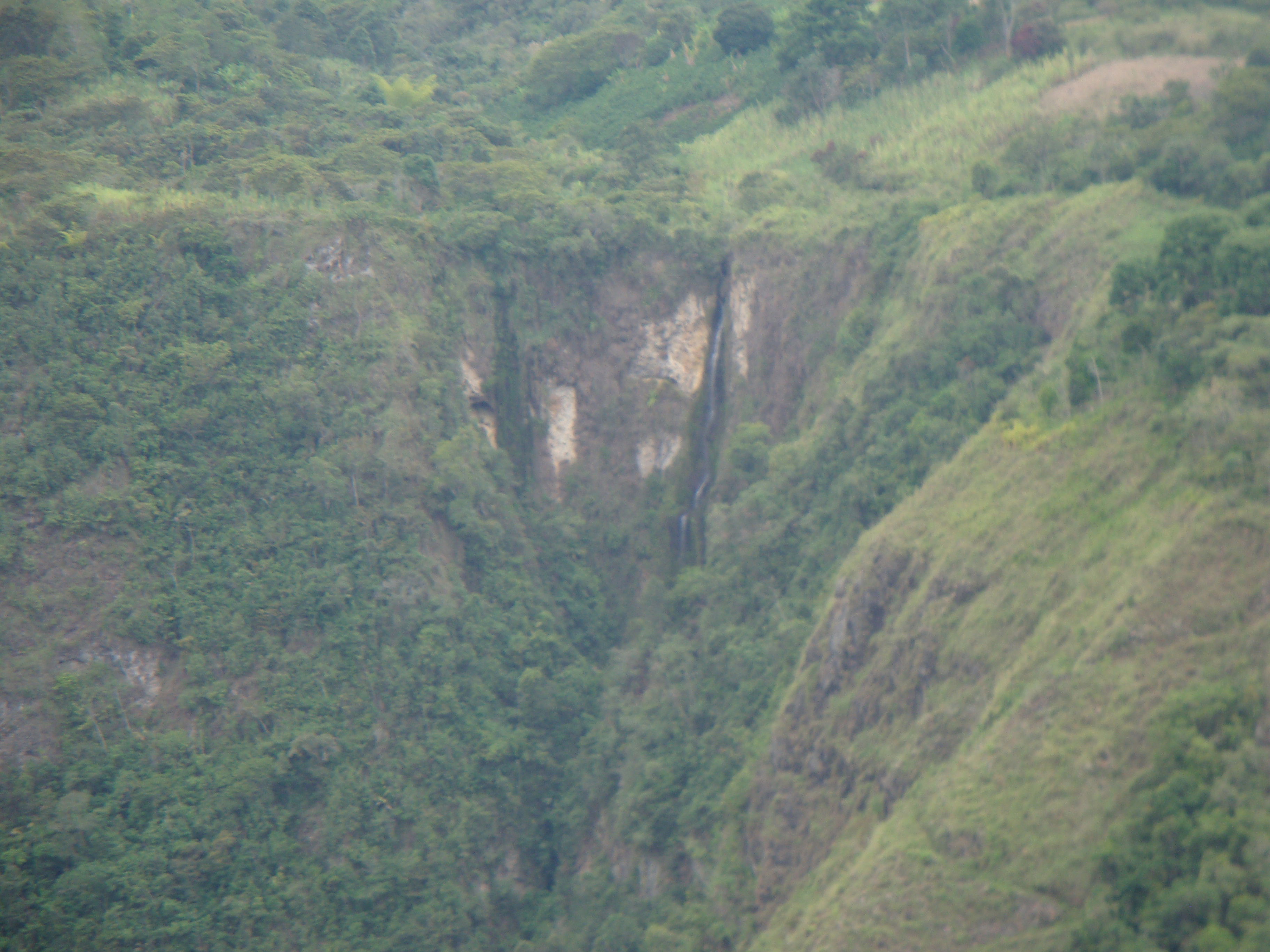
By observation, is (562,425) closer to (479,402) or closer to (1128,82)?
(479,402)

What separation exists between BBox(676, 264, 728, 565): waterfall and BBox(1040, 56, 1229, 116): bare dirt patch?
41.1 ft

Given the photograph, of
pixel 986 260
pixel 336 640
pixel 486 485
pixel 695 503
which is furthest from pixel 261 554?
pixel 986 260

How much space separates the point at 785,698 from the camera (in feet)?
102

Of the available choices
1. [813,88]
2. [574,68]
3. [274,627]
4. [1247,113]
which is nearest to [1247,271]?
[1247,113]

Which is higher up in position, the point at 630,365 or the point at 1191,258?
the point at 1191,258

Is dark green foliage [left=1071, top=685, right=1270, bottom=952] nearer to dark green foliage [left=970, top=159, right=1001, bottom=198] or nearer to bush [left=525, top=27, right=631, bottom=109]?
dark green foliage [left=970, top=159, right=1001, bottom=198]

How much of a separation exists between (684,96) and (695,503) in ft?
72.7

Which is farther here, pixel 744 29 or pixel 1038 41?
pixel 744 29

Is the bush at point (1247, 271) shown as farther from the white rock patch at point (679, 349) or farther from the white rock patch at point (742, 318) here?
the white rock patch at point (679, 349)

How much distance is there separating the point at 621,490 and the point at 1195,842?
84.9ft

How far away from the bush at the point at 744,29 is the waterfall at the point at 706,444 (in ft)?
59.0

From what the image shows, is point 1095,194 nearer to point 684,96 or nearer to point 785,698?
point 785,698

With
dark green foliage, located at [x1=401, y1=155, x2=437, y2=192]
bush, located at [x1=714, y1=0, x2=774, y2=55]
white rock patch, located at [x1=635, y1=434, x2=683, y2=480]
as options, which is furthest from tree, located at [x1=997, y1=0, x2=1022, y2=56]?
dark green foliage, located at [x1=401, y1=155, x2=437, y2=192]

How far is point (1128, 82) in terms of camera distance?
3803 cm
